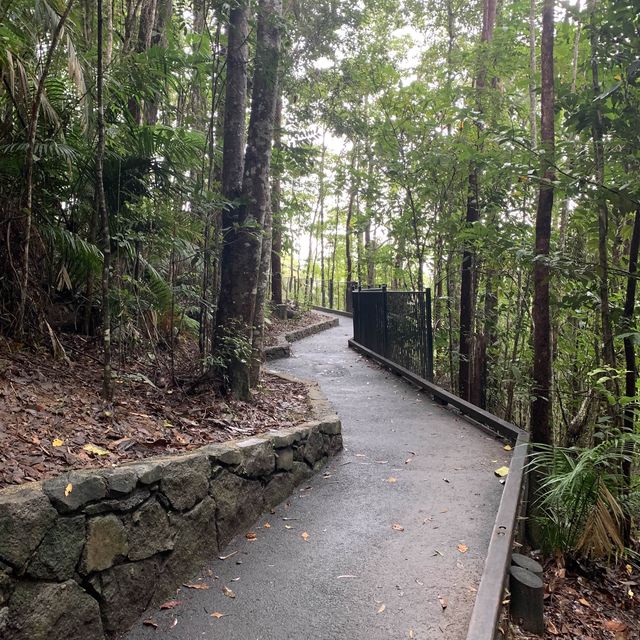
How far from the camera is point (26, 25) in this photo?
4.14 metres

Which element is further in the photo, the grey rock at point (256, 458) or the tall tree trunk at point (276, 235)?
the tall tree trunk at point (276, 235)

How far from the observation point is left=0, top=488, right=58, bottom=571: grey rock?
207 cm

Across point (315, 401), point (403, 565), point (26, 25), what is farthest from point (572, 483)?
point (26, 25)

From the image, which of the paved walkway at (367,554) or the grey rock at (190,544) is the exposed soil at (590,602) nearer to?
the paved walkway at (367,554)

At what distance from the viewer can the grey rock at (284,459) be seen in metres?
4.16

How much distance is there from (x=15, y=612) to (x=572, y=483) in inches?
139

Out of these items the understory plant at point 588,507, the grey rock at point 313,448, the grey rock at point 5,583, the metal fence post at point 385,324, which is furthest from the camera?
the metal fence post at point 385,324

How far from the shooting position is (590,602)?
365 centimetres

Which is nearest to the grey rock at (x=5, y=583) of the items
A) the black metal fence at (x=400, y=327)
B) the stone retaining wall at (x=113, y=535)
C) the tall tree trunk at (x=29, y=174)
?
the stone retaining wall at (x=113, y=535)

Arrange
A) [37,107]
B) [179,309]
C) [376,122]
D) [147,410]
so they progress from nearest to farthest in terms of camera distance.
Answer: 1. [37,107]
2. [147,410]
3. [179,309]
4. [376,122]

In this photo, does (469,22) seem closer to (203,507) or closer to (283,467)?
(283,467)

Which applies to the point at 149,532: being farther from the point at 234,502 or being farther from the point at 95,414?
the point at 95,414

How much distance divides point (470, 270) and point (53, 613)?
698 centimetres

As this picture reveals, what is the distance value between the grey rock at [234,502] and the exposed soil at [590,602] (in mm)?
1834
